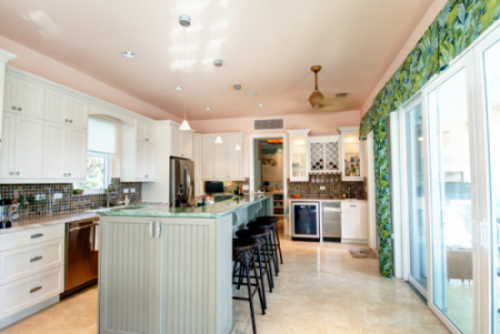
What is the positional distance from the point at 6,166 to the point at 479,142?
4080mm

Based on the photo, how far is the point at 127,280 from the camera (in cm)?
218

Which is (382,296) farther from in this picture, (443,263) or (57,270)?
(57,270)

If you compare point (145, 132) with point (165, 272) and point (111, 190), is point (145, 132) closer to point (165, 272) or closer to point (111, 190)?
point (111, 190)

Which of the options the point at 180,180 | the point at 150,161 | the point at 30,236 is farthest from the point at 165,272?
the point at 180,180

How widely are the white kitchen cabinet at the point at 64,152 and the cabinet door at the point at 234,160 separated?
3.39m

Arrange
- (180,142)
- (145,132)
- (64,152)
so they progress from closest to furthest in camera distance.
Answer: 1. (64,152)
2. (145,132)
3. (180,142)

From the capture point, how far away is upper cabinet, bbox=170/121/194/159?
17.5ft

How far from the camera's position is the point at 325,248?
5.14 metres

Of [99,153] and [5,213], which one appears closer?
[5,213]

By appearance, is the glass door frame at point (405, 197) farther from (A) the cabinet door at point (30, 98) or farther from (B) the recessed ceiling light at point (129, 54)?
(A) the cabinet door at point (30, 98)

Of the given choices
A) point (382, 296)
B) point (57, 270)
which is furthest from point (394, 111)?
point (57, 270)

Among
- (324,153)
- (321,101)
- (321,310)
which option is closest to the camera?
(321,310)

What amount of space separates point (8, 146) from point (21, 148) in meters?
0.12

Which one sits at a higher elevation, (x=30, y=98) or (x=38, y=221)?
(x=30, y=98)
